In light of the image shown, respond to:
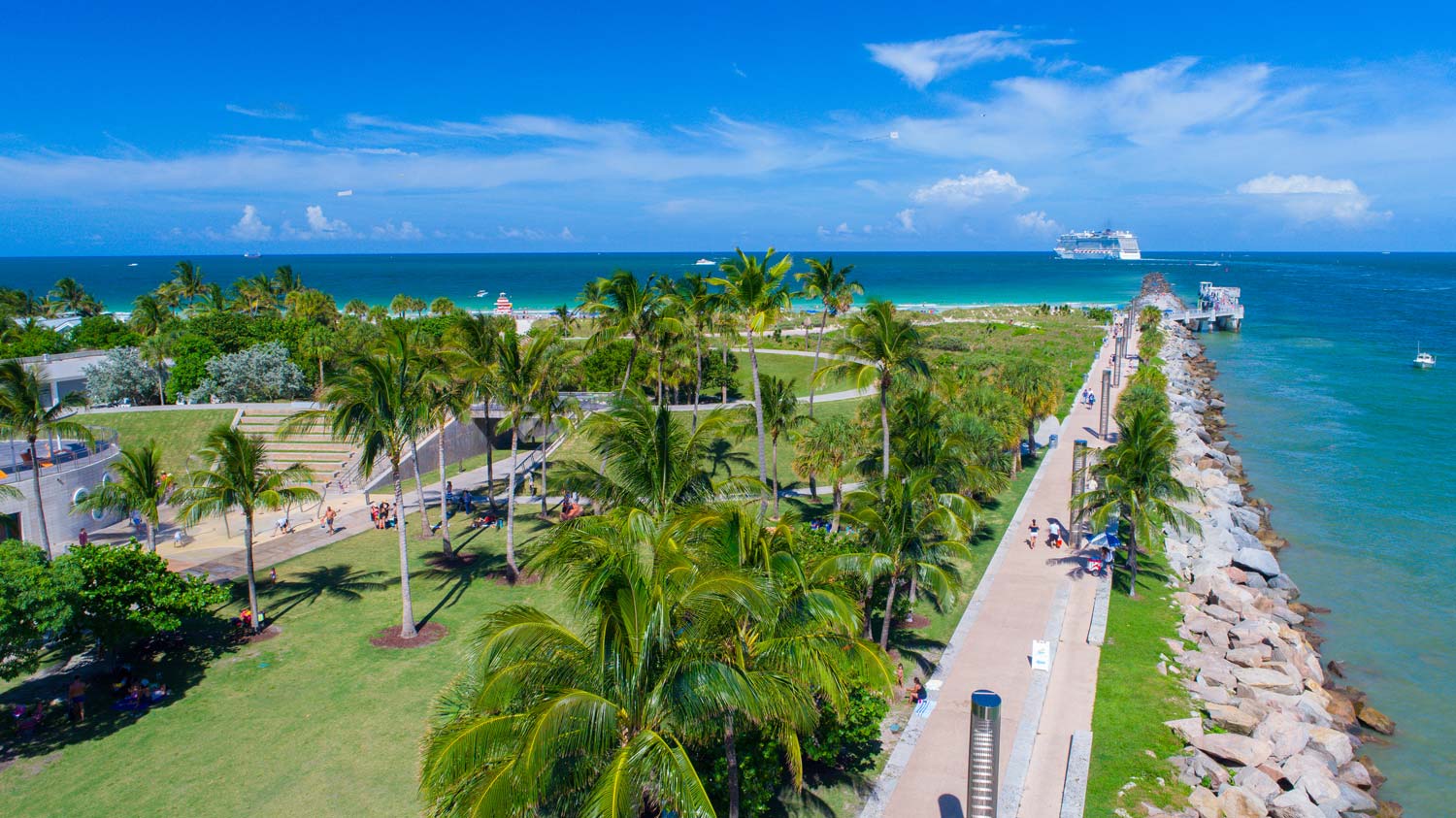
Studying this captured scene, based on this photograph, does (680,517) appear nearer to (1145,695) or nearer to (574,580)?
(574,580)

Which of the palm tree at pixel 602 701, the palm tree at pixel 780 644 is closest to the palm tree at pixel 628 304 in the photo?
the palm tree at pixel 780 644

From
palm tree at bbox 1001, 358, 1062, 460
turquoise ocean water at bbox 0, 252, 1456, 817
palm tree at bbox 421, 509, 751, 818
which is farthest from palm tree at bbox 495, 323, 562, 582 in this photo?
turquoise ocean water at bbox 0, 252, 1456, 817

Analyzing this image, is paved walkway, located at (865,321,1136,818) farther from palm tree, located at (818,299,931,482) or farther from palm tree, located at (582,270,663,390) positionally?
palm tree, located at (582,270,663,390)

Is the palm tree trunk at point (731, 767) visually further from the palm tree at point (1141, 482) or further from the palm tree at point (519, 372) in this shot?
the palm tree at point (1141, 482)

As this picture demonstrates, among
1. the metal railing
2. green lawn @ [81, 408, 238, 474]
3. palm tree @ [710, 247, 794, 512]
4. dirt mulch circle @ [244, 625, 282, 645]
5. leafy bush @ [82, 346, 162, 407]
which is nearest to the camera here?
dirt mulch circle @ [244, 625, 282, 645]

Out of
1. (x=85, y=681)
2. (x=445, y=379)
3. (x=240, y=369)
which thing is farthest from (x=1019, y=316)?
(x=85, y=681)

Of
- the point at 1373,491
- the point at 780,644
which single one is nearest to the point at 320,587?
the point at 780,644
